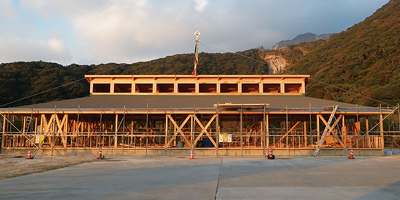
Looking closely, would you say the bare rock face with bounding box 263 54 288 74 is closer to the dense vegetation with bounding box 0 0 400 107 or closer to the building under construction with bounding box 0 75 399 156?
the dense vegetation with bounding box 0 0 400 107

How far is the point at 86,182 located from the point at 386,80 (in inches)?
2648

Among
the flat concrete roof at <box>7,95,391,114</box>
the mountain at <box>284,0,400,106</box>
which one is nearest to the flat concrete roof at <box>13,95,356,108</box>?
the flat concrete roof at <box>7,95,391,114</box>

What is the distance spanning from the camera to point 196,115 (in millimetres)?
29047

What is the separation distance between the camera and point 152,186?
10.8 m

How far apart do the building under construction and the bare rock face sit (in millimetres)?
80085

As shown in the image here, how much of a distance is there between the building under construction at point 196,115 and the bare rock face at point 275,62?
80.1 metres

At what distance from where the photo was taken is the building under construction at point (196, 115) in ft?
85.9

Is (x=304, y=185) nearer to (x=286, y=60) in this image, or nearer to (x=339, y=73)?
(x=339, y=73)

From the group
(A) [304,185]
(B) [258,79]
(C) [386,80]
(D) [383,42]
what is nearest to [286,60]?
(D) [383,42]

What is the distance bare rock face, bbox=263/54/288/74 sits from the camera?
113125 mm

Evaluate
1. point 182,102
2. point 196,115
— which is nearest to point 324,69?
point 196,115

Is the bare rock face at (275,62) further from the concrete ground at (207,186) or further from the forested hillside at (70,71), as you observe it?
the concrete ground at (207,186)

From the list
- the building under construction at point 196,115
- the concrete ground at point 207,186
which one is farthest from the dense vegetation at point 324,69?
the concrete ground at point 207,186

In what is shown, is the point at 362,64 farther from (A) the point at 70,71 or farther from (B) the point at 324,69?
(A) the point at 70,71
